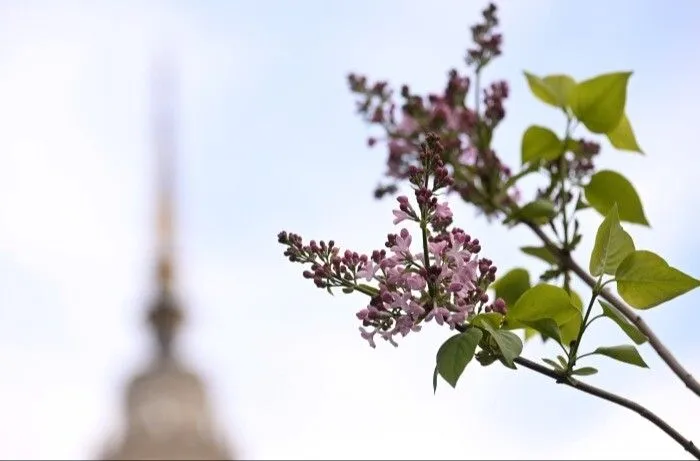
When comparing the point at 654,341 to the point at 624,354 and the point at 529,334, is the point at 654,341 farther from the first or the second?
the point at 529,334

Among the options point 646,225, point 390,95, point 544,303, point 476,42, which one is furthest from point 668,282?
point 390,95

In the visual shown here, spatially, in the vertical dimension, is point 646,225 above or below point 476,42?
below

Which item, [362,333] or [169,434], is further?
[169,434]

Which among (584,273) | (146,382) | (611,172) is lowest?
(584,273)

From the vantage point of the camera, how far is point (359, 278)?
0.92 m

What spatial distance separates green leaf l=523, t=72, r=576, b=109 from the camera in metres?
1.40

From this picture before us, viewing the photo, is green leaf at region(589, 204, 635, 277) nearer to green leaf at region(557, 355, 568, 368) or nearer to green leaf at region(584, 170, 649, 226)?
green leaf at region(557, 355, 568, 368)

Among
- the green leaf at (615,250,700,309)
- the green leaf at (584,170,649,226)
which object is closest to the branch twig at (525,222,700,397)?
the green leaf at (615,250,700,309)

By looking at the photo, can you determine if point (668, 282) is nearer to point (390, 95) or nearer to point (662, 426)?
point (662, 426)

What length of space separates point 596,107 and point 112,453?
2409 centimetres

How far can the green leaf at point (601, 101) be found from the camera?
1339 millimetres

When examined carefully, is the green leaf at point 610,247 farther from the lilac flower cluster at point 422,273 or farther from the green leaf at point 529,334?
the green leaf at point 529,334

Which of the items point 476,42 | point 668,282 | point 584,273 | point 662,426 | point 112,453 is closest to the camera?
point 662,426

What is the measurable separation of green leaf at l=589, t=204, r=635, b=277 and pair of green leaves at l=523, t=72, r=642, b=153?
38 cm
